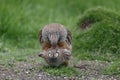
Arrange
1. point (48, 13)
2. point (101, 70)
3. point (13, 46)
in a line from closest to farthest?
point (101, 70), point (13, 46), point (48, 13)

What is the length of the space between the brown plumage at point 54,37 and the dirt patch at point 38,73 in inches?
15.3

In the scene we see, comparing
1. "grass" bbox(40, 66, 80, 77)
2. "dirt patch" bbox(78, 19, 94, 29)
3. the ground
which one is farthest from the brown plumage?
"dirt patch" bbox(78, 19, 94, 29)

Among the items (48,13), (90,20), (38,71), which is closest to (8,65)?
(38,71)

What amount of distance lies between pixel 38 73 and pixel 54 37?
1.76 ft

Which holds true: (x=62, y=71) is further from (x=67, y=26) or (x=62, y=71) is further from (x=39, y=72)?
(x=67, y=26)

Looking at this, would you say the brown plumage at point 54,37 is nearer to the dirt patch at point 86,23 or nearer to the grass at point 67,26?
the grass at point 67,26

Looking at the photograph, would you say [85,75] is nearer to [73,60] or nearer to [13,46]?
[73,60]

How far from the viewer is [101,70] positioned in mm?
7043

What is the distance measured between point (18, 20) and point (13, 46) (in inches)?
57.4

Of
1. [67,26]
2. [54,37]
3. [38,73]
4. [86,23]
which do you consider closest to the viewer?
[54,37]

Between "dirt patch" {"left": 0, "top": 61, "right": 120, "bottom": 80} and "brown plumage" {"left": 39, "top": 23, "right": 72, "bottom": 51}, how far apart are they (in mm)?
388

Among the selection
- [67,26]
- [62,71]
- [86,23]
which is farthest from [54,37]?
[67,26]

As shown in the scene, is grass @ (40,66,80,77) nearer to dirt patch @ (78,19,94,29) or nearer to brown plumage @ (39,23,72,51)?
brown plumage @ (39,23,72,51)

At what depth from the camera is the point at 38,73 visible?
669 cm
